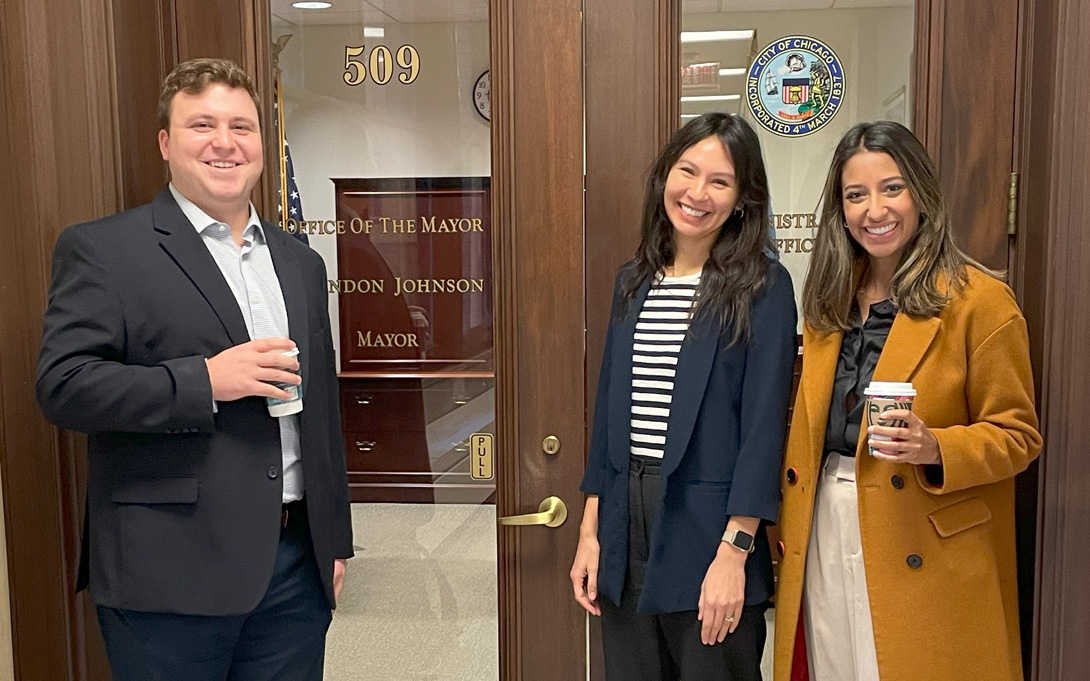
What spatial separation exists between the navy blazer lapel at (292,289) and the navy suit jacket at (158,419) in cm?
11

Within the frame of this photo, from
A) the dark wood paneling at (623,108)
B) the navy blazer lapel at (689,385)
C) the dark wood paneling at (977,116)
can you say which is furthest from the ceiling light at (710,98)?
the navy blazer lapel at (689,385)

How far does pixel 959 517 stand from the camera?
1623 mm

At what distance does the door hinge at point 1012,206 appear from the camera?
188 centimetres

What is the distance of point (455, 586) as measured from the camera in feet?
7.11

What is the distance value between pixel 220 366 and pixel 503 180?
2.60 ft

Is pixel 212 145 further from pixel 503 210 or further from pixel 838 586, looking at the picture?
pixel 838 586

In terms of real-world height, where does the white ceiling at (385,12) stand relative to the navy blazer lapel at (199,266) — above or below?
above

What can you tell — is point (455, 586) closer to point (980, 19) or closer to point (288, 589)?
point (288, 589)

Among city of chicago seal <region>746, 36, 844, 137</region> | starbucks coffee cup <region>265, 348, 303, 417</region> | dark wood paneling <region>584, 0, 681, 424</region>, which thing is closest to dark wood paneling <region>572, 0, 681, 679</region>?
dark wood paneling <region>584, 0, 681, 424</region>

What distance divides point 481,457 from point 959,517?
103 cm

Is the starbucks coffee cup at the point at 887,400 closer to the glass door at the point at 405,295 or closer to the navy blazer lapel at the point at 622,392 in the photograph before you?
the navy blazer lapel at the point at 622,392

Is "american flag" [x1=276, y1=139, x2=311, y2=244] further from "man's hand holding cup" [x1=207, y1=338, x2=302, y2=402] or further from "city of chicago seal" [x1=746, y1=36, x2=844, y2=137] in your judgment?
"city of chicago seal" [x1=746, y1=36, x2=844, y2=137]

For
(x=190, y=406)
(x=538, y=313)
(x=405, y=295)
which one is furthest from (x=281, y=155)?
(x=190, y=406)

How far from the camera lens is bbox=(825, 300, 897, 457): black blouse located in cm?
166
